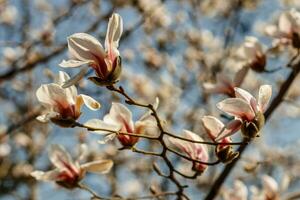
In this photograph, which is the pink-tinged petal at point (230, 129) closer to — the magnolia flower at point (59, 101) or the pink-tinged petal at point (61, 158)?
the magnolia flower at point (59, 101)

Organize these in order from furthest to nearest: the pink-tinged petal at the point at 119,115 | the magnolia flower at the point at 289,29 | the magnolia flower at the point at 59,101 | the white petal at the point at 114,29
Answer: the magnolia flower at the point at 289,29, the pink-tinged petal at the point at 119,115, the magnolia flower at the point at 59,101, the white petal at the point at 114,29

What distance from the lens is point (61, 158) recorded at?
1367mm

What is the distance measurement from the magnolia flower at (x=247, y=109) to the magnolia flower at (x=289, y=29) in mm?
676

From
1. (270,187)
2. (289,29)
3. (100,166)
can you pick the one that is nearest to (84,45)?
(100,166)

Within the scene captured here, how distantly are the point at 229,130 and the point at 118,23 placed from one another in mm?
294

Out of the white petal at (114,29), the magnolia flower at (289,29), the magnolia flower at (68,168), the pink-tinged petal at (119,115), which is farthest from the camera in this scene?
the magnolia flower at (289,29)

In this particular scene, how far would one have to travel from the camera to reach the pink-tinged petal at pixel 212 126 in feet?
3.72

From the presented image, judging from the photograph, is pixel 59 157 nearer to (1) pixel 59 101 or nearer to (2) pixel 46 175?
(2) pixel 46 175

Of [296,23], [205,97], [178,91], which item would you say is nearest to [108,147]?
[178,91]

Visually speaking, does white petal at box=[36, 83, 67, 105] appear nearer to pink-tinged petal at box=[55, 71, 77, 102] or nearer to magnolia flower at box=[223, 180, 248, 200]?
pink-tinged petal at box=[55, 71, 77, 102]

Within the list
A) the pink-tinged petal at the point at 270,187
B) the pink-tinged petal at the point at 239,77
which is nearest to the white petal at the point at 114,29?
the pink-tinged petal at the point at 239,77

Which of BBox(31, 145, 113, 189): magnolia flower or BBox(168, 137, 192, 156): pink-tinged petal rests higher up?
BBox(168, 137, 192, 156): pink-tinged petal

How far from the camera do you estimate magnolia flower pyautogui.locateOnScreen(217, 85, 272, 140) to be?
39.7 inches

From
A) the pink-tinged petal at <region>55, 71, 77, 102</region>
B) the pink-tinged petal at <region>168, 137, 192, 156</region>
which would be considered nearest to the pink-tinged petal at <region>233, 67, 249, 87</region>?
the pink-tinged petal at <region>168, 137, 192, 156</region>
